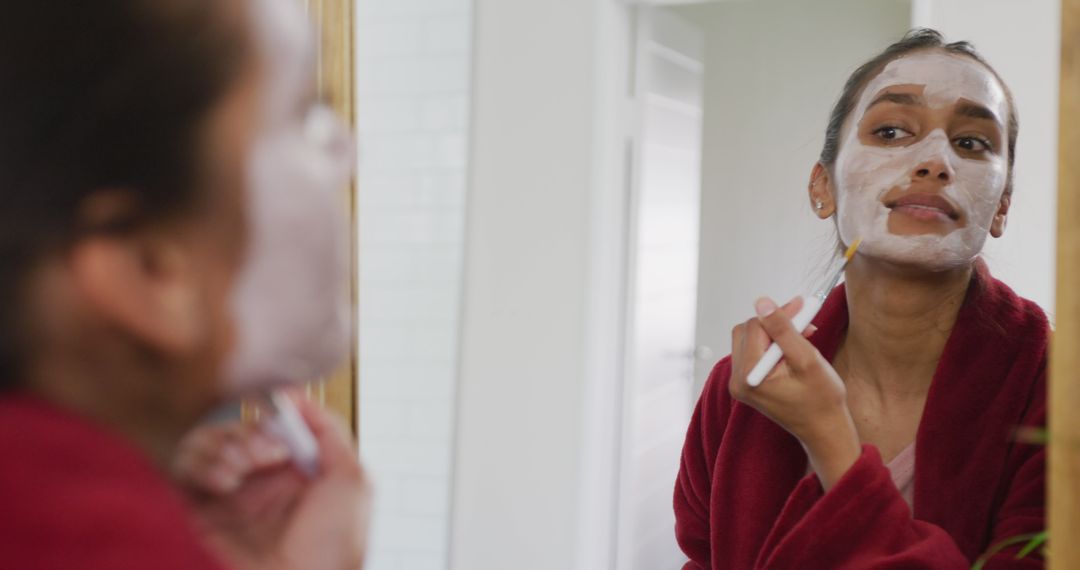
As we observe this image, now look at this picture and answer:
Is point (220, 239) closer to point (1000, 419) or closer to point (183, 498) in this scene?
point (183, 498)

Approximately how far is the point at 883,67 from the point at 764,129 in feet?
6.43

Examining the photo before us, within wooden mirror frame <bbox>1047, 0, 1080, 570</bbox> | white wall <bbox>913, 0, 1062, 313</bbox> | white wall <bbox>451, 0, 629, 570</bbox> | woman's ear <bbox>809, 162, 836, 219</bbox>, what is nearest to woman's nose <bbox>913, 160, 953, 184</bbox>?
woman's ear <bbox>809, 162, 836, 219</bbox>

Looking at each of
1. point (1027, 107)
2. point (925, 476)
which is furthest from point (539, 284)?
point (925, 476)

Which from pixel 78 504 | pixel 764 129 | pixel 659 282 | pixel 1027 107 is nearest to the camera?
pixel 78 504

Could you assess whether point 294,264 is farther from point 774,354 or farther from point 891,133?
point 891,133

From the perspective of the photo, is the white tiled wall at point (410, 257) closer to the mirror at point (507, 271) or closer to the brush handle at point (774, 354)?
the mirror at point (507, 271)

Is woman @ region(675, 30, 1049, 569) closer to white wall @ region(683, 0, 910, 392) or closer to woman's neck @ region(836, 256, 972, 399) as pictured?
woman's neck @ region(836, 256, 972, 399)

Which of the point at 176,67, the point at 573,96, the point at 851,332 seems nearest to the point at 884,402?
the point at 851,332

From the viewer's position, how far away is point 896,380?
32.5 inches

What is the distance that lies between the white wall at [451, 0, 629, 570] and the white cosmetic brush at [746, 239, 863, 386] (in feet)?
3.67

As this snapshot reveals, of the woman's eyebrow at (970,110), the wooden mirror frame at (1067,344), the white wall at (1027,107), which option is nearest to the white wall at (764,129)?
the white wall at (1027,107)

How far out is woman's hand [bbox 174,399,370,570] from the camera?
0.38 metres

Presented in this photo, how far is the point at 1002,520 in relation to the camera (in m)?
0.73

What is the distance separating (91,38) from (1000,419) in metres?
0.66
